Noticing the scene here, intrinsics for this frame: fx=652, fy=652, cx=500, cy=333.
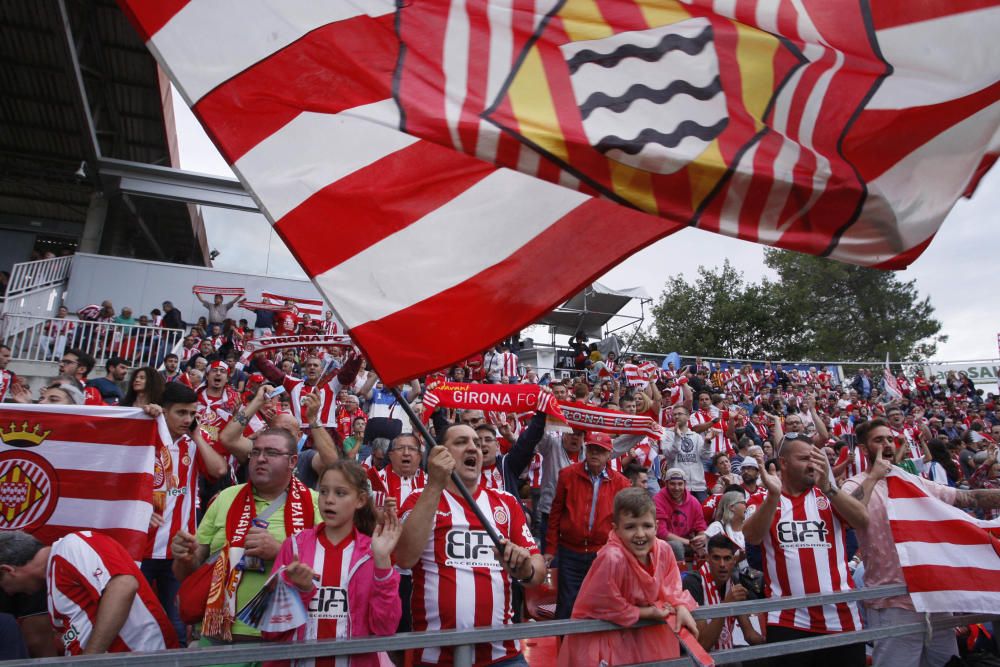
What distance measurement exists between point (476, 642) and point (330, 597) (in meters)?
0.66

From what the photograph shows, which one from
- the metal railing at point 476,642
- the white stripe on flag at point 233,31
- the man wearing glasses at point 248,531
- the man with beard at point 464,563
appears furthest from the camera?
the man with beard at point 464,563

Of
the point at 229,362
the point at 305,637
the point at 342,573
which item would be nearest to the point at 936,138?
the point at 342,573

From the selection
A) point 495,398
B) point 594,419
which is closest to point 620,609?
point 594,419

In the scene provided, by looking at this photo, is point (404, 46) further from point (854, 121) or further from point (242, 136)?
point (854, 121)

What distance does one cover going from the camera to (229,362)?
11.8m

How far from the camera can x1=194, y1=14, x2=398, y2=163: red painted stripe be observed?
244cm

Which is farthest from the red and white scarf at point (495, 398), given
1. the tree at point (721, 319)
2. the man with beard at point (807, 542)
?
the tree at point (721, 319)

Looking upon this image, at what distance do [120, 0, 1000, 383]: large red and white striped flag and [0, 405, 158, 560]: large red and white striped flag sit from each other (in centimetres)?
207

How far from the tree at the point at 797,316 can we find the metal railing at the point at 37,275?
37.2m

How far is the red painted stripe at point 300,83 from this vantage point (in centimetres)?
244

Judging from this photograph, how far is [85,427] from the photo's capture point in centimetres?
369

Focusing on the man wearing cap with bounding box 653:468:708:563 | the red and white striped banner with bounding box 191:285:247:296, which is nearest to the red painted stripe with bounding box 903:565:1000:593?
the man wearing cap with bounding box 653:468:708:563

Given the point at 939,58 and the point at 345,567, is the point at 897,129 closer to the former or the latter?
the point at 939,58

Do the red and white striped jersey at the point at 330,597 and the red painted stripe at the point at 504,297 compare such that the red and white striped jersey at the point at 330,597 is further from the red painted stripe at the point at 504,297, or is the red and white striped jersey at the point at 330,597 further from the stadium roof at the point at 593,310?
the stadium roof at the point at 593,310
